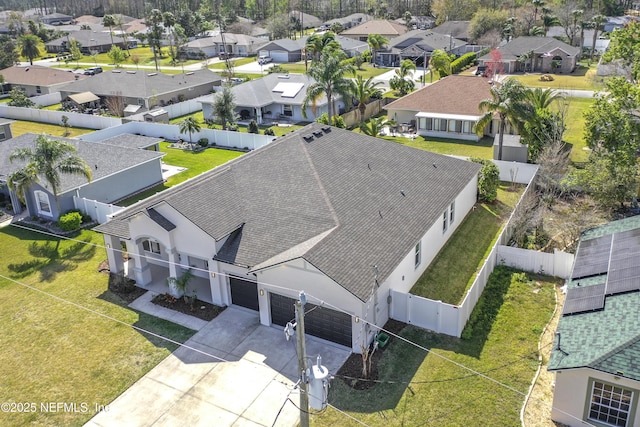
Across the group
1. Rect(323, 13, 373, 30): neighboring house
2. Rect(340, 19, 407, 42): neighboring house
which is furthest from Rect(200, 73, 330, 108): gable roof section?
Rect(323, 13, 373, 30): neighboring house

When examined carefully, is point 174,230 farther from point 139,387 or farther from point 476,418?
point 476,418

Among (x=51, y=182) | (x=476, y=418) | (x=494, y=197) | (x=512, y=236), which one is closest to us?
(x=476, y=418)

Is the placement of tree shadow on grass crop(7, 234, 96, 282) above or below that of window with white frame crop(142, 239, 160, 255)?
below

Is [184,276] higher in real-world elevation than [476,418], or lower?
higher

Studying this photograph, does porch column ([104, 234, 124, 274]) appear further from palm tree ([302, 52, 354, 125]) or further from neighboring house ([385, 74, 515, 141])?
neighboring house ([385, 74, 515, 141])

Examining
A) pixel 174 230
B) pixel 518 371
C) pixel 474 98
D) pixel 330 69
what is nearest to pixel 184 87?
pixel 330 69

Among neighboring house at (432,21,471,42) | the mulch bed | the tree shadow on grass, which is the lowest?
the mulch bed
